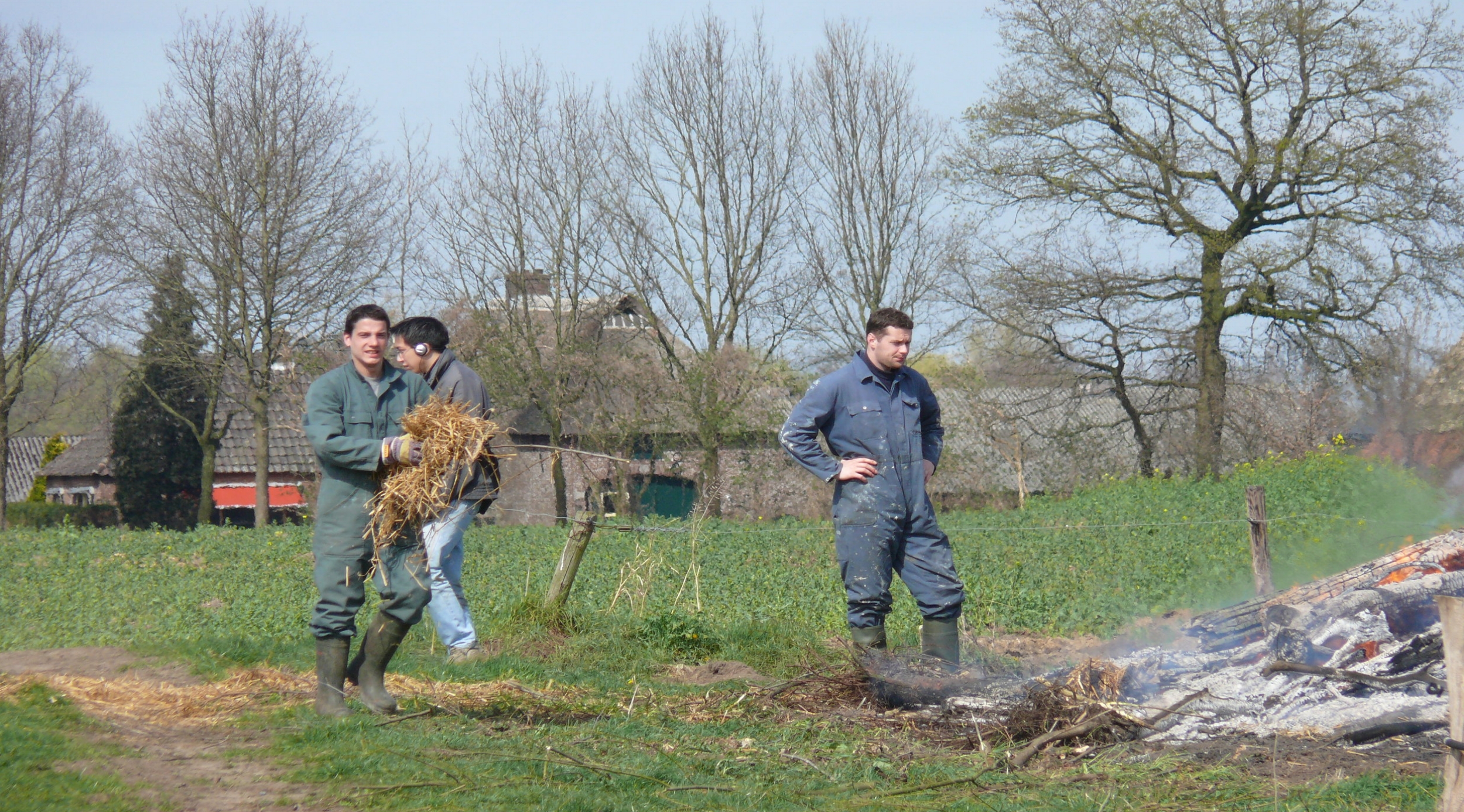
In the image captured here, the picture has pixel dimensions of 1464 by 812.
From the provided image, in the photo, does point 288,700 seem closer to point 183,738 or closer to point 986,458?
point 183,738

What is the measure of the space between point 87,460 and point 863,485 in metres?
41.5

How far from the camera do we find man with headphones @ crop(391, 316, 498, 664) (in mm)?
5879

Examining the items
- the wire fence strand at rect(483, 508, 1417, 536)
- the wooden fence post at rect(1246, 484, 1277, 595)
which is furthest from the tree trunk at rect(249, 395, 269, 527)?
the wooden fence post at rect(1246, 484, 1277, 595)

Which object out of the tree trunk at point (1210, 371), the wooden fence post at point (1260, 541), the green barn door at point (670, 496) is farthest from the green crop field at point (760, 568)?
the green barn door at point (670, 496)

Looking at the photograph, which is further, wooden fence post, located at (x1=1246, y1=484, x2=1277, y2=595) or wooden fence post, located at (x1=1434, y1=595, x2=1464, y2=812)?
wooden fence post, located at (x1=1246, y1=484, x2=1277, y2=595)

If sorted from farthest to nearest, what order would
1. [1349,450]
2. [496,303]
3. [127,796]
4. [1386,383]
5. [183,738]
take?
1. [496,303]
2. [1349,450]
3. [1386,383]
4. [183,738]
5. [127,796]

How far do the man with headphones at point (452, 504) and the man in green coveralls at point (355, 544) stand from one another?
0.48 metres

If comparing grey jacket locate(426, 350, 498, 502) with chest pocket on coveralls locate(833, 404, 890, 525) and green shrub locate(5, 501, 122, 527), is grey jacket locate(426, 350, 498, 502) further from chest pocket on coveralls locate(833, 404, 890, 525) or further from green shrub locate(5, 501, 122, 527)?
green shrub locate(5, 501, 122, 527)

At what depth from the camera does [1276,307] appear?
23.4 meters

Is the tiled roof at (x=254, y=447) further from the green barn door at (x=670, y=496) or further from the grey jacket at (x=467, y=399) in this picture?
the grey jacket at (x=467, y=399)

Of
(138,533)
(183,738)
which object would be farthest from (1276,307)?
(183,738)

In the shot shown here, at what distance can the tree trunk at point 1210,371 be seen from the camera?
2409cm

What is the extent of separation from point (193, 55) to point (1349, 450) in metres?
25.1

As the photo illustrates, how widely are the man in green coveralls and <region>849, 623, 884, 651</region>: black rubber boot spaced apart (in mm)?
2160
